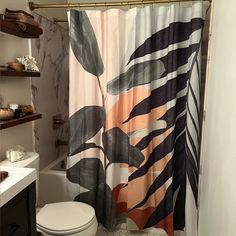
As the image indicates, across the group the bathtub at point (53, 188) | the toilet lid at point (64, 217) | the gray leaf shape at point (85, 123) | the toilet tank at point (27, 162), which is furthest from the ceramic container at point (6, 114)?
the bathtub at point (53, 188)

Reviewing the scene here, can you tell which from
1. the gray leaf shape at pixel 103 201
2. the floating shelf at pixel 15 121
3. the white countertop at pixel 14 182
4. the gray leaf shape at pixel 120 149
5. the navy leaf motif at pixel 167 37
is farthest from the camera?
the gray leaf shape at pixel 103 201

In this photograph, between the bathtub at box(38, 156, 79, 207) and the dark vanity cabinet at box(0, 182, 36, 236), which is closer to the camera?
the dark vanity cabinet at box(0, 182, 36, 236)

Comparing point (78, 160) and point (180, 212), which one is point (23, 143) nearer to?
point (78, 160)

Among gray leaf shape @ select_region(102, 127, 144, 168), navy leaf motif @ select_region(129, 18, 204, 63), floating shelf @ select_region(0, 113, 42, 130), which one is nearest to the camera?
floating shelf @ select_region(0, 113, 42, 130)

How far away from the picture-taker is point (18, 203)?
3.33 ft

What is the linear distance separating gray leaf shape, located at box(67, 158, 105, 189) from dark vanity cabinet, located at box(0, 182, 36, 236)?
953 millimetres

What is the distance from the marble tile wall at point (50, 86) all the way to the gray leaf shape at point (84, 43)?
0.35m

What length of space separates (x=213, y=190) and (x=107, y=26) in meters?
1.38

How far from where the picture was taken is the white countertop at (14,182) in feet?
2.98

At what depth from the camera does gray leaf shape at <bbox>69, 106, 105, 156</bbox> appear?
2.02m

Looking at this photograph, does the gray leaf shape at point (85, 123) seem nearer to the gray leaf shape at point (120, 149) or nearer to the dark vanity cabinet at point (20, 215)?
the gray leaf shape at point (120, 149)

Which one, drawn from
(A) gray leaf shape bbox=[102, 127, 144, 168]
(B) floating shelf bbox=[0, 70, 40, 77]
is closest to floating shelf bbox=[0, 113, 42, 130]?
(B) floating shelf bbox=[0, 70, 40, 77]

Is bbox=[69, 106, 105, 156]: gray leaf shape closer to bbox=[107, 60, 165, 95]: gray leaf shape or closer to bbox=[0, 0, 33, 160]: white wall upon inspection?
bbox=[107, 60, 165, 95]: gray leaf shape

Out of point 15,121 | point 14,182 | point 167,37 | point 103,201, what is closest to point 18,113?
point 15,121
